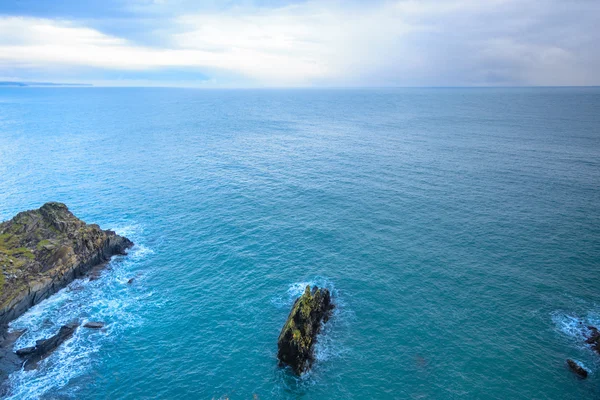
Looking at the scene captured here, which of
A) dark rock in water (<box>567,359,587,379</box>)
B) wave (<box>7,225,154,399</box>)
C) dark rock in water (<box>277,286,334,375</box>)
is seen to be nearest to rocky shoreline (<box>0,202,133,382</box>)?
wave (<box>7,225,154,399</box>)

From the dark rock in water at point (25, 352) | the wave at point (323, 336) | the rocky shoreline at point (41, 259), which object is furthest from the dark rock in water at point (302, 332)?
the dark rock in water at point (25, 352)

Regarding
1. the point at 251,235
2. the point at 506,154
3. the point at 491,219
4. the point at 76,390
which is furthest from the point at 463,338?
the point at 506,154

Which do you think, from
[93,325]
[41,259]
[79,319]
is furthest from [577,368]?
[41,259]

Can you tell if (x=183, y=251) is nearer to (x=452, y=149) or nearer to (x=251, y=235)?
(x=251, y=235)

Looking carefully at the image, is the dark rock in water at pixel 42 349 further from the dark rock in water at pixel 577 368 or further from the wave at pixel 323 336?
the dark rock in water at pixel 577 368

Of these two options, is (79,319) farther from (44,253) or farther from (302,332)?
(302,332)
